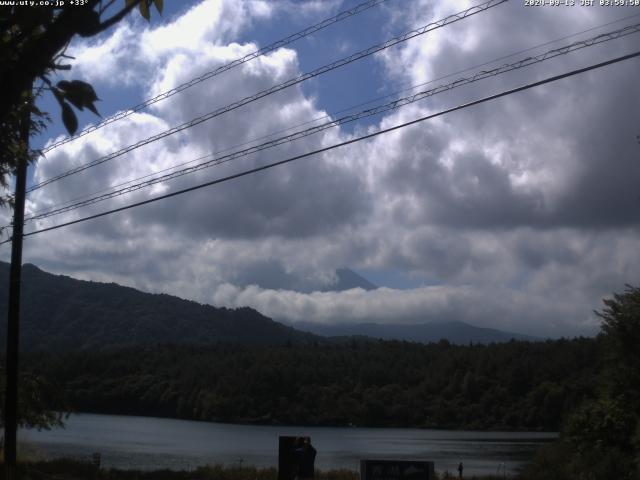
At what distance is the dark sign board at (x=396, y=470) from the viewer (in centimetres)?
1267

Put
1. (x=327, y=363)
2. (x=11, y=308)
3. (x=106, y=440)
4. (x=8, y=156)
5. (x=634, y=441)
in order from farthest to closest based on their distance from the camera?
(x=327, y=363) < (x=106, y=440) < (x=634, y=441) < (x=11, y=308) < (x=8, y=156)

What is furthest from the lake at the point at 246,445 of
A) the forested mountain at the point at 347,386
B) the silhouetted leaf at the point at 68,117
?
the silhouetted leaf at the point at 68,117

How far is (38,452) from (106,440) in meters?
37.9

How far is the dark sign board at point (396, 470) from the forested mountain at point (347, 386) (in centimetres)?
7723

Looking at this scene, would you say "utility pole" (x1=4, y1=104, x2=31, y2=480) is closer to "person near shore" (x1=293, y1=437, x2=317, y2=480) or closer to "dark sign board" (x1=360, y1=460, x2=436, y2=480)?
"person near shore" (x1=293, y1=437, x2=317, y2=480)

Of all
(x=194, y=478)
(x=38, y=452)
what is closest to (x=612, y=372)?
(x=194, y=478)

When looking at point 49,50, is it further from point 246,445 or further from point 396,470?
point 246,445

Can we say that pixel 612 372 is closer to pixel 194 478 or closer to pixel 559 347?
pixel 194 478

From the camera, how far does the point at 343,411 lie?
102m

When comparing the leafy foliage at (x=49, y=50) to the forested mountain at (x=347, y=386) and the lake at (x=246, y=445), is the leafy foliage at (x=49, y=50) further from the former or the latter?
the forested mountain at (x=347, y=386)

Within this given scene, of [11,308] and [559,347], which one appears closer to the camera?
[11,308]

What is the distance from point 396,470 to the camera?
1275cm

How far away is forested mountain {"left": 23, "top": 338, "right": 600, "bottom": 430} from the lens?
9288 centimetres

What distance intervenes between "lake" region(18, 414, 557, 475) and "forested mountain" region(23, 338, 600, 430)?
4.80 m
